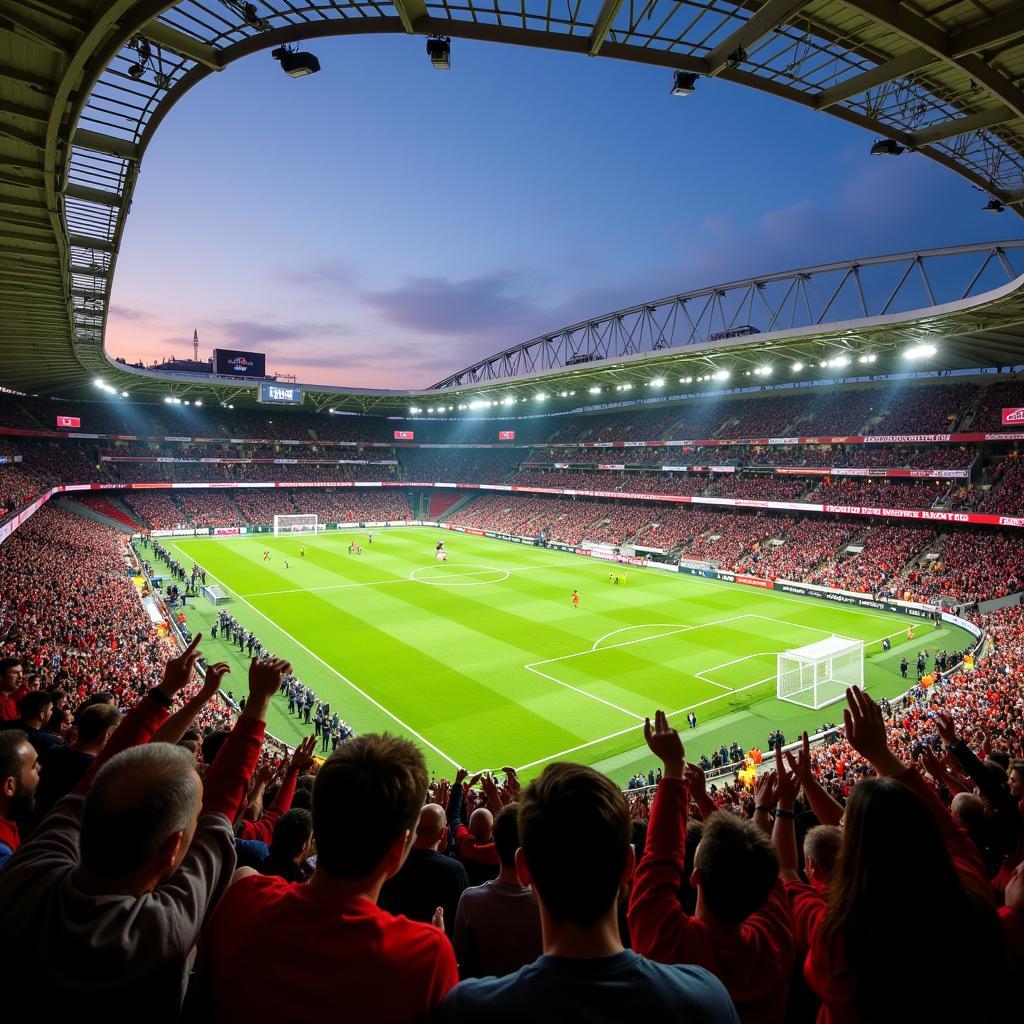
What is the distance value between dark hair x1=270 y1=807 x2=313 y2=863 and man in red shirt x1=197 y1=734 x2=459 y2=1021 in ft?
6.27

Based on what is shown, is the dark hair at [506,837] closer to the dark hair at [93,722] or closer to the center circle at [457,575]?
the dark hair at [93,722]

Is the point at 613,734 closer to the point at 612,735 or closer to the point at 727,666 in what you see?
the point at 612,735

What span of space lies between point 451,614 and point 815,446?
1394 inches

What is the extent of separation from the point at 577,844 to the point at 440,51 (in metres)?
12.1

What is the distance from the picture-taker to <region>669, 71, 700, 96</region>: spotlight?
10.9m

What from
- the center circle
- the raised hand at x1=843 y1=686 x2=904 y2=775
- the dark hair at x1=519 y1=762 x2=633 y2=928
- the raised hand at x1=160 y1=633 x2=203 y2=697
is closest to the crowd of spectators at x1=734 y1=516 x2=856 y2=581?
the center circle

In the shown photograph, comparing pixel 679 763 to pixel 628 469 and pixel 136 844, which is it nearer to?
pixel 136 844

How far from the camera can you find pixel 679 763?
10.2ft

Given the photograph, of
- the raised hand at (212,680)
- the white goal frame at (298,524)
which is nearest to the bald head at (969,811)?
the raised hand at (212,680)

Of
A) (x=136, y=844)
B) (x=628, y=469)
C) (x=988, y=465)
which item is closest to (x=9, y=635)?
(x=136, y=844)

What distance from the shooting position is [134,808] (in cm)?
207

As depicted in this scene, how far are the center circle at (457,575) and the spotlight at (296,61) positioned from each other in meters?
36.0

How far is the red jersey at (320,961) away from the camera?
1910 millimetres

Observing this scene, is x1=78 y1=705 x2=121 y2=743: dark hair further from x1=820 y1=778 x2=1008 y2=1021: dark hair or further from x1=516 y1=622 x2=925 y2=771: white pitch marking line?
x1=516 y1=622 x2=925 y2=771: white pitch marking line
